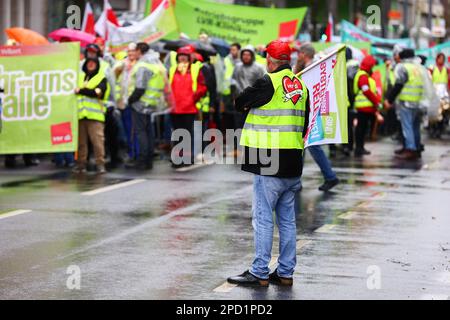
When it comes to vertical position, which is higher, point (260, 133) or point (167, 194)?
point (260, 133)

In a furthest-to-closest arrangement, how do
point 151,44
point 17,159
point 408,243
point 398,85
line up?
1. point 151,44
2. point 398,85
3. point 17,159
4. point 408,243

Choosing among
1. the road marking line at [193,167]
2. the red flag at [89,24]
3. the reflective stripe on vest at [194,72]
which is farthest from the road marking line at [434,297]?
the red flag at [89,24]

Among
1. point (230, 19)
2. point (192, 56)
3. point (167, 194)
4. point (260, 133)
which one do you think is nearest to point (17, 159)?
point (192, 56)

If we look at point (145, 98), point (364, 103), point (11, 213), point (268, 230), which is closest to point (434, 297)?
point (268, 230)

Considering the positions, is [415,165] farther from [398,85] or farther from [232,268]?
[232,268]

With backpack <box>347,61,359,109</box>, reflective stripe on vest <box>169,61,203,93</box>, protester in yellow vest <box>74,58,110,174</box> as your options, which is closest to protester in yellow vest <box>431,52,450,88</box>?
backpack <box>347,61,359,109</box>

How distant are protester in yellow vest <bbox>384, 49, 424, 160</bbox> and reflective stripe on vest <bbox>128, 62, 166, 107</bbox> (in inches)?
182

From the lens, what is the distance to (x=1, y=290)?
27.5ft

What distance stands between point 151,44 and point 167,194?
8589 millimetres

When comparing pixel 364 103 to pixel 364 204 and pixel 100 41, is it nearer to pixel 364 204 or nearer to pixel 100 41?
pixel 100 41

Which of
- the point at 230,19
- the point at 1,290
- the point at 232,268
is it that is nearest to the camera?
the point at 1,290

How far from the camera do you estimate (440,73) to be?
27375mm

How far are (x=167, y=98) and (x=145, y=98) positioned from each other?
0.60 metres

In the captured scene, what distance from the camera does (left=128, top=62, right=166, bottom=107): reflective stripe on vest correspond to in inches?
702
